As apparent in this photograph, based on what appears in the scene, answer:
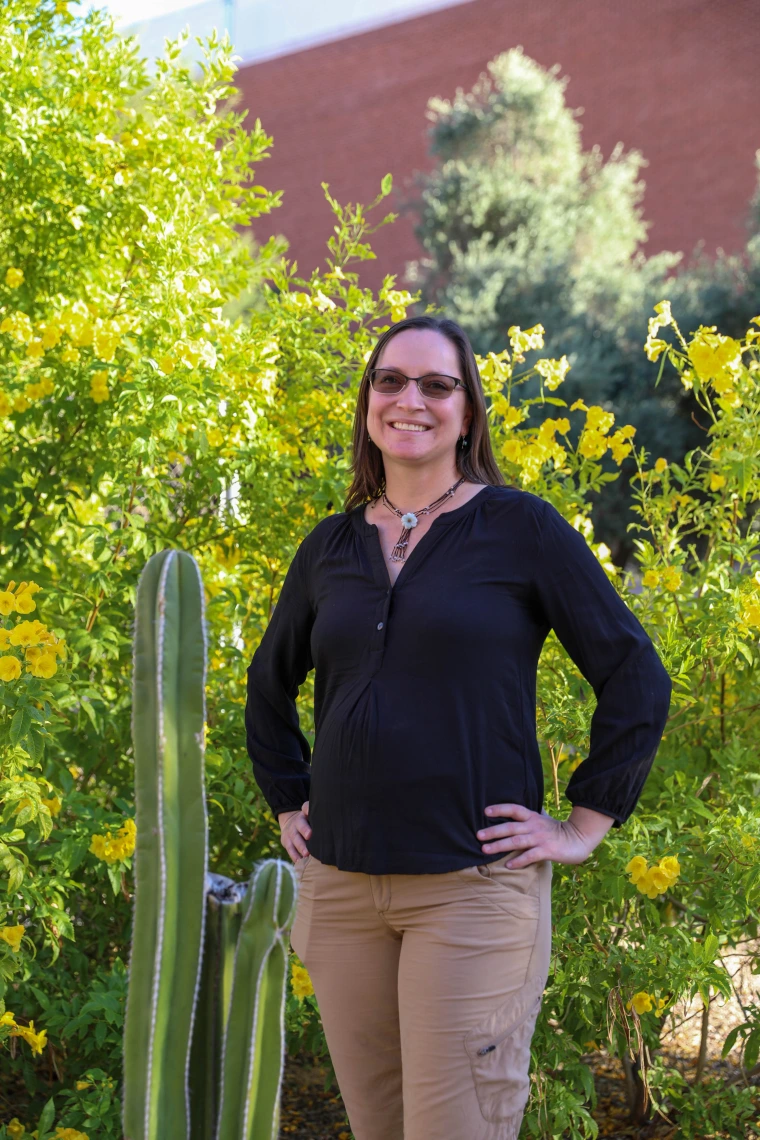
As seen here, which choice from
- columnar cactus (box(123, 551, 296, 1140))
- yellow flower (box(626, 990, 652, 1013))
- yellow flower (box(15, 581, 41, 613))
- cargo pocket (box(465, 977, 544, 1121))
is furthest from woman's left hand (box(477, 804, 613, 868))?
yellow flower (box(15, 581, 41, 613))

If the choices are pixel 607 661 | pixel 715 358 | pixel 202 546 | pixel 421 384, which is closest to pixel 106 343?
pixel 202 546

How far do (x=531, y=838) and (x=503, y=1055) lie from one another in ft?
1.09

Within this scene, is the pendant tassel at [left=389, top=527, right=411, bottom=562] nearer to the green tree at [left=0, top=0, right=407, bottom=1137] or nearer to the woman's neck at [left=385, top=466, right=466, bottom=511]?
the woman's neck at [left=385, top=466, right=466, bottom=511]

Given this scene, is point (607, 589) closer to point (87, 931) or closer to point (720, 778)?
point (720, 778)

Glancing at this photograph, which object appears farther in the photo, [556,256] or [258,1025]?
[556,256]

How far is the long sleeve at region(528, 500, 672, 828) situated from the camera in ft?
6.15

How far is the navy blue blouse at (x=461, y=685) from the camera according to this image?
5.87 feet

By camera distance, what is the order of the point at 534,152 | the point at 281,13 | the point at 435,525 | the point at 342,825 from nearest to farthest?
the point at 342,825 < the point at 435,525 < the point at 534,152 < the point at 281,13

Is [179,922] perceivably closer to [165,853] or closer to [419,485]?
[165,853]

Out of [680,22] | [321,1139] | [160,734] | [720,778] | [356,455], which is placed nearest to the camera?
[160,734]

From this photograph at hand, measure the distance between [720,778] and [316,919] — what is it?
1337 millimetres

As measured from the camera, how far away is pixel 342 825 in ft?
6.08

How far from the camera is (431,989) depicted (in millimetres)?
1731

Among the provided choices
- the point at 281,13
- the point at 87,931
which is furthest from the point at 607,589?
the point at 281,13
